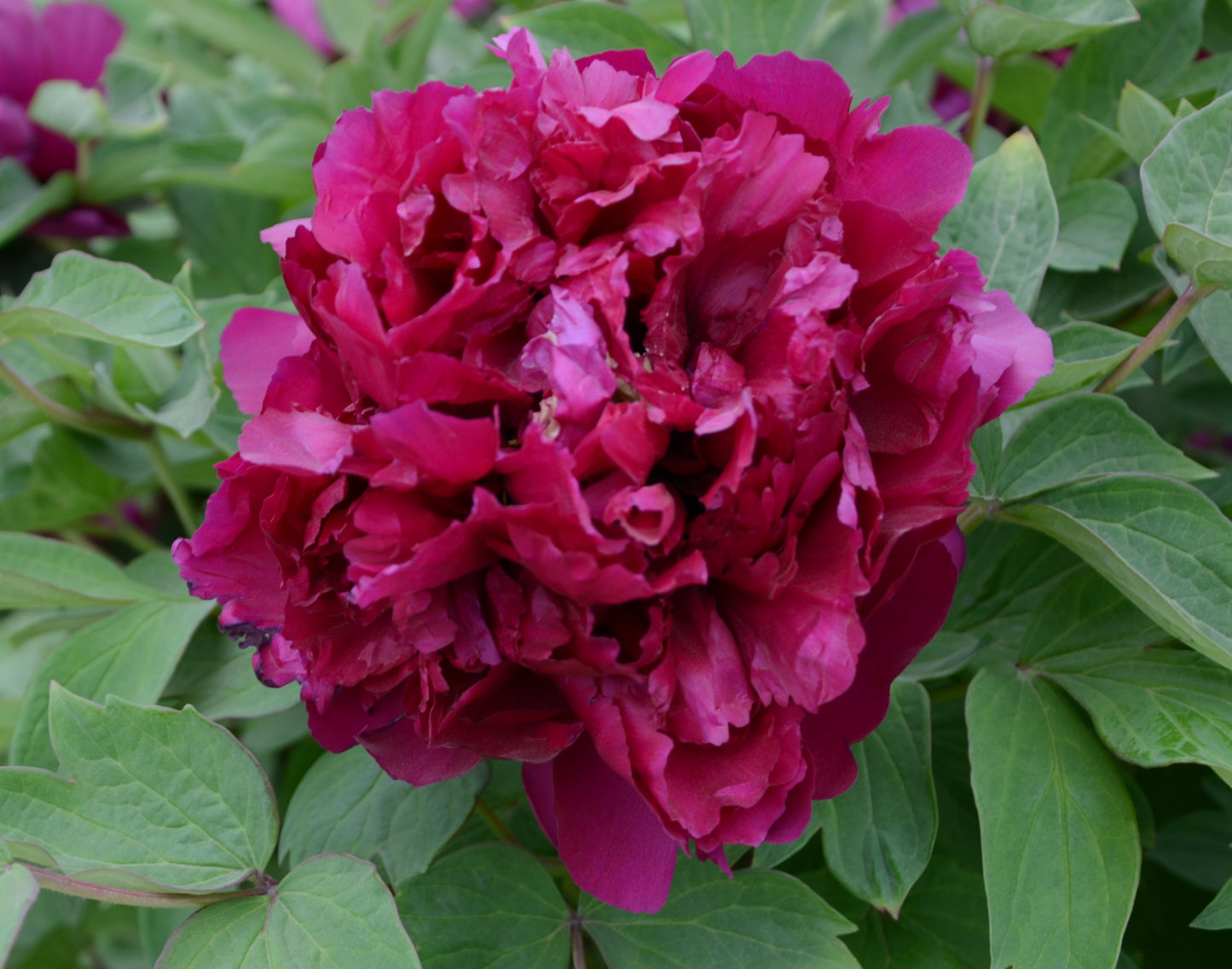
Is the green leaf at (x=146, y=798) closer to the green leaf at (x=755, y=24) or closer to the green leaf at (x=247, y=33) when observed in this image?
the green leaf at (x=755, y=24)

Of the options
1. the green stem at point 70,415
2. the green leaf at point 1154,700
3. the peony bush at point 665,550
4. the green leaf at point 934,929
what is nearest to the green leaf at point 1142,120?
the peony bush at point 665,550

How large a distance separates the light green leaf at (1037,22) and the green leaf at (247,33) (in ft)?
2.12

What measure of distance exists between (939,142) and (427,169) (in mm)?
188

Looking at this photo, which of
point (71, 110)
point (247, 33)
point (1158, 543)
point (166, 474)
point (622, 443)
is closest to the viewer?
point (622, 443)

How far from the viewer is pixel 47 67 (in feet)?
2.74

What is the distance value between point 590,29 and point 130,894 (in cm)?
48

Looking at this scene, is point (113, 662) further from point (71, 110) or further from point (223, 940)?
point (71, 110)

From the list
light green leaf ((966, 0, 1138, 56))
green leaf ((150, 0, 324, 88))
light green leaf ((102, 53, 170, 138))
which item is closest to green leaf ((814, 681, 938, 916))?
light green leaf ((966, 0, 1138, 56))

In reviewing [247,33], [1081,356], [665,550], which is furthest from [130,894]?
[247,33]

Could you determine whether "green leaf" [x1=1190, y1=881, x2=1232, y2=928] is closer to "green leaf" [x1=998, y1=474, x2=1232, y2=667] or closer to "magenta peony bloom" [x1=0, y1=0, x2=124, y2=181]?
"green leaf" [x1=998, y1=474, x2=1232, y2=667]

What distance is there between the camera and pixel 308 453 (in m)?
0.37

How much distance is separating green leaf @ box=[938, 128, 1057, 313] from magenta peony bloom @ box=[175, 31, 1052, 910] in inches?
3.7

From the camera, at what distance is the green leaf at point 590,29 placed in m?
0.61

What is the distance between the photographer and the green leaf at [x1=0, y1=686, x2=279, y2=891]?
1.48ft
